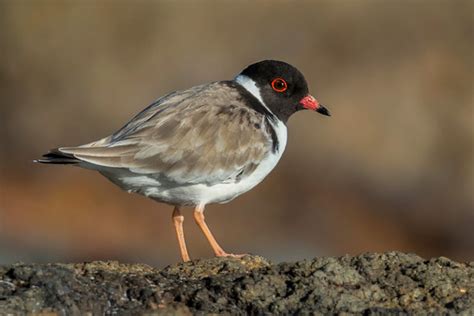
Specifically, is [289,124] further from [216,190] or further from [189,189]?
[189,189]

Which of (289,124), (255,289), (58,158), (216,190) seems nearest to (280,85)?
(216,190)

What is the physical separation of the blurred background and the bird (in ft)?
25.5

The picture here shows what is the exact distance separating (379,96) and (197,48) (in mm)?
4086

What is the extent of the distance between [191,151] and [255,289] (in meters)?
2.87

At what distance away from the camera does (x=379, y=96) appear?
2197 centimetres

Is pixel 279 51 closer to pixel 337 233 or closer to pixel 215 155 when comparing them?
pixel 337 233

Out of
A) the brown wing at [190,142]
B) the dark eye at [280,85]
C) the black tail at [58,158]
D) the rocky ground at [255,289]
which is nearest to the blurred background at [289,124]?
the dark eye at [280,85]

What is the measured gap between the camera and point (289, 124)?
20594 mm

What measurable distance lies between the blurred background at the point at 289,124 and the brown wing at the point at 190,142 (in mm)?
7889

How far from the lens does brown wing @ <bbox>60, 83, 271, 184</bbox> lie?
9.66m

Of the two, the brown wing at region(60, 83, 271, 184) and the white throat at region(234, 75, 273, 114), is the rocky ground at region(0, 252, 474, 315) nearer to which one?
the brown wing at region(60, 83, 271, 184)

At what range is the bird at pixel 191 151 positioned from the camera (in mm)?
9656

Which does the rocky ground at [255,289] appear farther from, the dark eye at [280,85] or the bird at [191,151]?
the dark eye at [280,85]

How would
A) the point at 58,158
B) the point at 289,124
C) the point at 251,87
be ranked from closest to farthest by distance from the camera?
the point at 58,158
the point at 251,87
the point at 289,124
